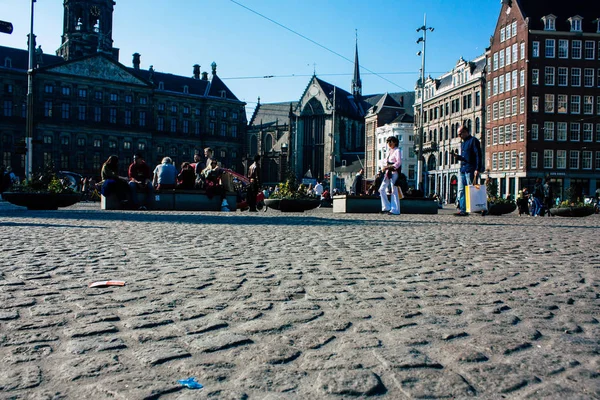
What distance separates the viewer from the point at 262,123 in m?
121

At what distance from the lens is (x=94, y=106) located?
80812 mm

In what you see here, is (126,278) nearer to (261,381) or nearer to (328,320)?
(328,320)

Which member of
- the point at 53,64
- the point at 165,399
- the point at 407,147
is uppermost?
the point at 53,64

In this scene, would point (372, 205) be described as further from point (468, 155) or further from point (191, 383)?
point (191, 383)

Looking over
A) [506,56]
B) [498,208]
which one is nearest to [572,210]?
[498,208]

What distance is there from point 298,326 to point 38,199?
53.5 feet

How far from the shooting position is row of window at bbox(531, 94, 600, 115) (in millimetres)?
56938

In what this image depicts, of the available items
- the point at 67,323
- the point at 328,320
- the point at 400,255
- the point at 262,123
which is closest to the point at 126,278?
the point at 67,323

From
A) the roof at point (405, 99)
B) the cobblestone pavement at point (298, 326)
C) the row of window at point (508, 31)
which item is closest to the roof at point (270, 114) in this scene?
the roof at point (405, 99)

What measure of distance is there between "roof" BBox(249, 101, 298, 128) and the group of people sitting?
96587mm

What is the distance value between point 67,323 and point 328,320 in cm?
137

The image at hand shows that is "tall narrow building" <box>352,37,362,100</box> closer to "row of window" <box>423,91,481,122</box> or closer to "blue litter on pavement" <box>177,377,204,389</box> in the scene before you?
"row of window" <box>423,91,481,122</box>

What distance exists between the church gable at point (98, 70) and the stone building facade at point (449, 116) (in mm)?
40424

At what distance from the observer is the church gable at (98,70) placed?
7781 centimetres
